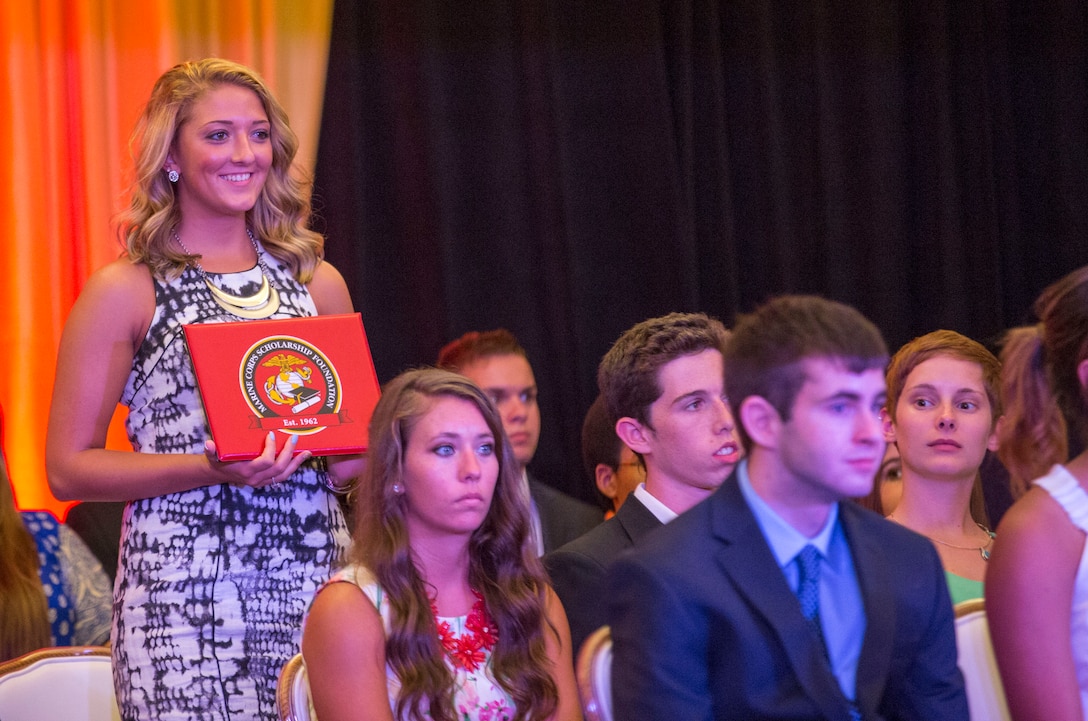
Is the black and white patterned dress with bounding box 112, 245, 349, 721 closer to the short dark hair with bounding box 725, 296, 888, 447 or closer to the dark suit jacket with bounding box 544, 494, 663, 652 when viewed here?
the dark suit jacket with bounding box 544, 494, 663, 652

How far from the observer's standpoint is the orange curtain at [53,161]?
171 inches

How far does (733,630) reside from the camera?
1663 millimetres

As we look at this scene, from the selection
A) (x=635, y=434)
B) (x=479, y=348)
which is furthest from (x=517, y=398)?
(x=635, y=434)

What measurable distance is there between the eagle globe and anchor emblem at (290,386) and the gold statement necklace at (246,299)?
11 centimetres

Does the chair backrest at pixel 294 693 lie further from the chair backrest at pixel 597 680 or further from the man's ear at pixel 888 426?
the man's ear at pixel 888 426

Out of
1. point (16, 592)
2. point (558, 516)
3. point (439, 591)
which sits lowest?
point (558, 516)

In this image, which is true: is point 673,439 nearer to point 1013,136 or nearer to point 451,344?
point 451,344

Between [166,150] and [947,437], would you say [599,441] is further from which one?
[166,150]

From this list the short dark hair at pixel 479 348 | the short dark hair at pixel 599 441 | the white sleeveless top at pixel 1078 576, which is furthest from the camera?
the short dark hair at pixel 479 348

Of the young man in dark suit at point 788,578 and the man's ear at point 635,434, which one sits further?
the man's ear at point 635,434

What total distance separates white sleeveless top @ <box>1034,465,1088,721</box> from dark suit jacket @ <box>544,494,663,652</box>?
0.84 meters

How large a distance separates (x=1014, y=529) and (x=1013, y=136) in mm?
3643

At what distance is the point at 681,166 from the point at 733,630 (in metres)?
3.37

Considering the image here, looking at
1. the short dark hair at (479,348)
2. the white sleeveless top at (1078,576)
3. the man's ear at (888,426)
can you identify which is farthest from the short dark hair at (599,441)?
the white sleeveless top at (1078,576)
